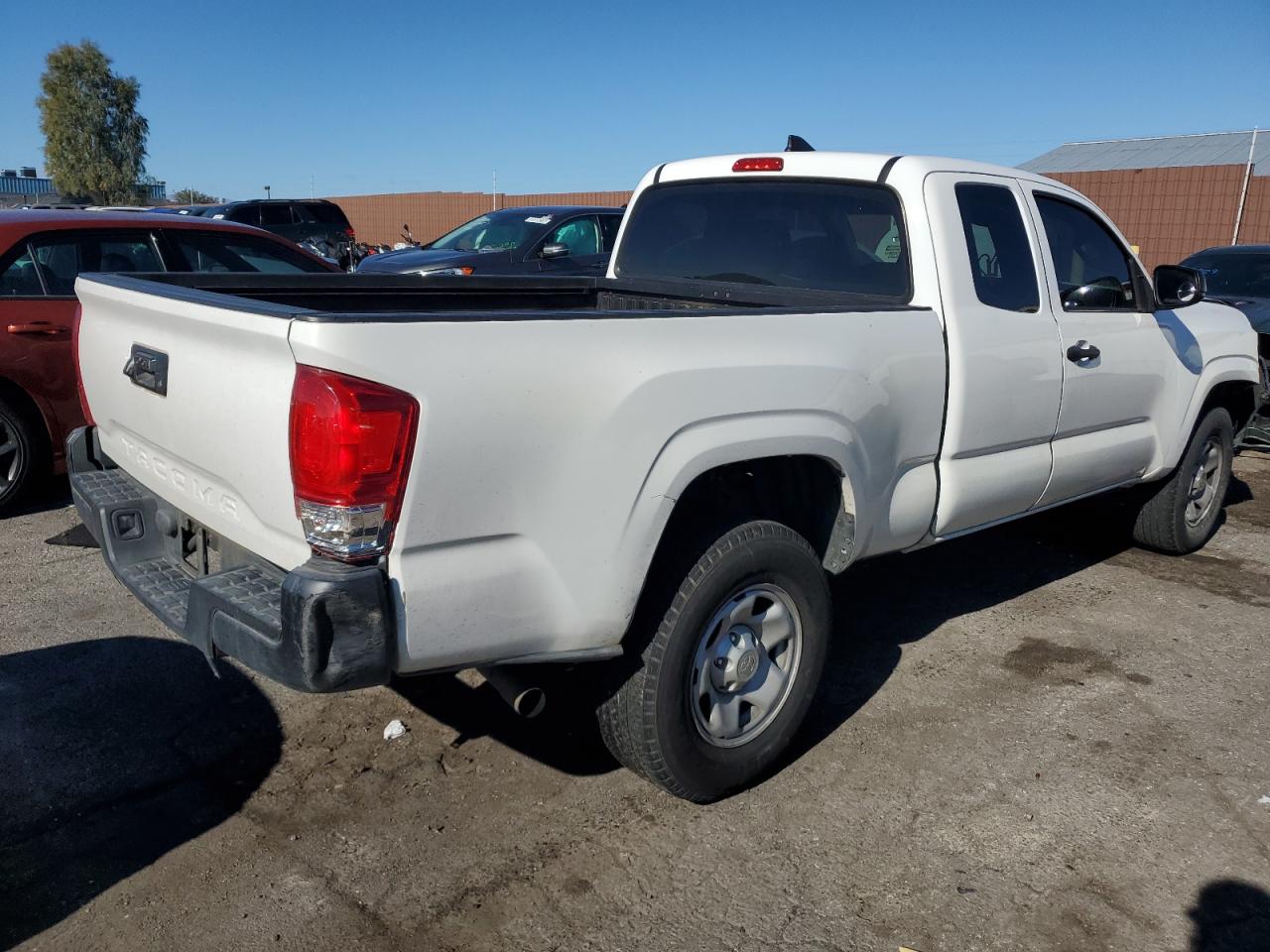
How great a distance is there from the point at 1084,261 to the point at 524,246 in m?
7.54

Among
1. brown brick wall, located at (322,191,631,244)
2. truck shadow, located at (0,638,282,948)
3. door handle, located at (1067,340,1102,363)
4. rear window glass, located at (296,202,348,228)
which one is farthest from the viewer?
brown brick wall, located at (322,191,631,244)

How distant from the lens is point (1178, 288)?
496 centimetres

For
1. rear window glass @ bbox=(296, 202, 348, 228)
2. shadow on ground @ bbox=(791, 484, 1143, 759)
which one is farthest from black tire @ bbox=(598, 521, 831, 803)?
rear window glass @ bbox=(296, 202, 348, 228)

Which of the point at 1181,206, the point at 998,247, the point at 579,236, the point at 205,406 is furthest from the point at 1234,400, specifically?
the point at 1181,206

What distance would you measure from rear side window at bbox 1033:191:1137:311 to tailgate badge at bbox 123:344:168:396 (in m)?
3.38

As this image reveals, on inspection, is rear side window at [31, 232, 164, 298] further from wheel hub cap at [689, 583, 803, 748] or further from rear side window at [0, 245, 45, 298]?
wheel hub cap at [689, 583, 803, 748]

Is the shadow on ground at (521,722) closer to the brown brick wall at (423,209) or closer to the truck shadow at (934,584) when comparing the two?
the truck shadow at (934,584)

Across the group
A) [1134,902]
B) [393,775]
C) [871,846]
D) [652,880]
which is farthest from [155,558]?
[1134,902]

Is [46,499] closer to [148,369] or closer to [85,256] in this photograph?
[85,256]

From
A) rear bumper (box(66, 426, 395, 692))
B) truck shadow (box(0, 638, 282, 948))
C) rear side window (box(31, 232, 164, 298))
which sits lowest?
truck shadow (box(0, 638, 282, 948))

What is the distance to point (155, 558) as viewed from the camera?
3.29m

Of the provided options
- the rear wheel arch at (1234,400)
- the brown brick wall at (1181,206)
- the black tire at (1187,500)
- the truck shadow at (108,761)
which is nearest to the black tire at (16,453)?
the truck shadow at (108,761)

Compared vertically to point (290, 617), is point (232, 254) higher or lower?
higher

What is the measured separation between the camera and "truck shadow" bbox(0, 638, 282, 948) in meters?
2.87
